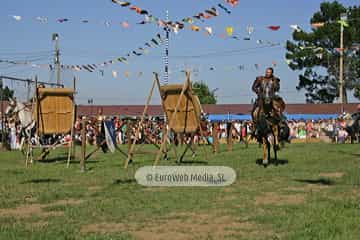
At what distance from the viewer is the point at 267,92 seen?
568 inches

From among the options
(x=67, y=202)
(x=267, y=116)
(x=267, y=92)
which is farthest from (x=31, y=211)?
(x=267, y=116)

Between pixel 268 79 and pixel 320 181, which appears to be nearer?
pixel 320 181

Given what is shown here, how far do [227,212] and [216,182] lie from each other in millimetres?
3114

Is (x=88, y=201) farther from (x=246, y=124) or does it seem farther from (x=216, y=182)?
(x=246, y=124)

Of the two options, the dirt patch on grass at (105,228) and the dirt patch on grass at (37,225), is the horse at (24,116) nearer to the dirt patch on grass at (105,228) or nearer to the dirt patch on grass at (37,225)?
the dirt patch on grass at (37,225)

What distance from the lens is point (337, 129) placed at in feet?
117

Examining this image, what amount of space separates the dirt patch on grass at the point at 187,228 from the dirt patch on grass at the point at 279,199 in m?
1.41

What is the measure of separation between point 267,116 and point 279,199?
6045 mm

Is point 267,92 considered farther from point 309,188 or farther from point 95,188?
point 95,188

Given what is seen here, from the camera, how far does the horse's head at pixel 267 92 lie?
14453mm

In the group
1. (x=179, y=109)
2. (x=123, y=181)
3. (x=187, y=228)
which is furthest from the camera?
(x=179, y=109)

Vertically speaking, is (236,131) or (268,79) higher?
(268,79)

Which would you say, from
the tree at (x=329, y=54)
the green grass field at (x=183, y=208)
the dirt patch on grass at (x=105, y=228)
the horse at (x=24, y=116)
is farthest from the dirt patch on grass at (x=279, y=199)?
the tree at (x=329, y=54)

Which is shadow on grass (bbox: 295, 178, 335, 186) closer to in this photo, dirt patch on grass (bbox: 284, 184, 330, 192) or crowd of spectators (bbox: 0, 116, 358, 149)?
dirt patch on grass (bbox: 284, 184, 330, 192)
